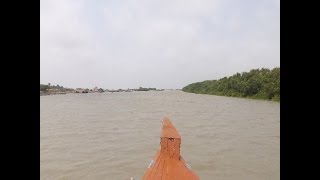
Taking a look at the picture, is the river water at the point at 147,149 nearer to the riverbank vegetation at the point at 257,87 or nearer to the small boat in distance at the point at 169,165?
the small boat in distance at the point at 169,165

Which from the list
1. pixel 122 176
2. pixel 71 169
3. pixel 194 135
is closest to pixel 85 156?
pixel 71 169

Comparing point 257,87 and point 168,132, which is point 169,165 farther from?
point 257,87

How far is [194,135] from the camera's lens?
15797 mm

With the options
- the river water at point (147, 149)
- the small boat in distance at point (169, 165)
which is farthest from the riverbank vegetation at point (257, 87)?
the small boat in distance at point (169, 165)

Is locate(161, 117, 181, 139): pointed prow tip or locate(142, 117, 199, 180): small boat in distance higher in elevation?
locate(161, 117, 181, 139): pointed prow tip

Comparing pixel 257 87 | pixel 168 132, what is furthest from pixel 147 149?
pixel 257 87

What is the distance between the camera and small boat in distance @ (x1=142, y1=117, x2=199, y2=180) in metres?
3.72

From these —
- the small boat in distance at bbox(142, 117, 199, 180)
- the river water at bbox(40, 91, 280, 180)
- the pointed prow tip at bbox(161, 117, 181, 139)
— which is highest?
the pointed prow tip at bbox(161, 117, 181, 139)

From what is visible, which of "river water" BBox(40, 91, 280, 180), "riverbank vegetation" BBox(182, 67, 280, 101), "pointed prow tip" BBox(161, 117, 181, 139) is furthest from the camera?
"riverbank vegetation" BBox(182, 67, 280, 101)

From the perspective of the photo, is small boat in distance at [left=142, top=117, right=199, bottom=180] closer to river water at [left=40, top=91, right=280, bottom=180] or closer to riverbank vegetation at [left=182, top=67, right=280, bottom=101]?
river water at [left=40, top=91, right=280, bottom=180]

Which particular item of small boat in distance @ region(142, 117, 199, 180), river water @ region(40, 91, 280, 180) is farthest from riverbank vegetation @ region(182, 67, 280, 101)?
small boat in distance @ region(142, 117, 199, 180)

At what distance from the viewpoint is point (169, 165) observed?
385cm
